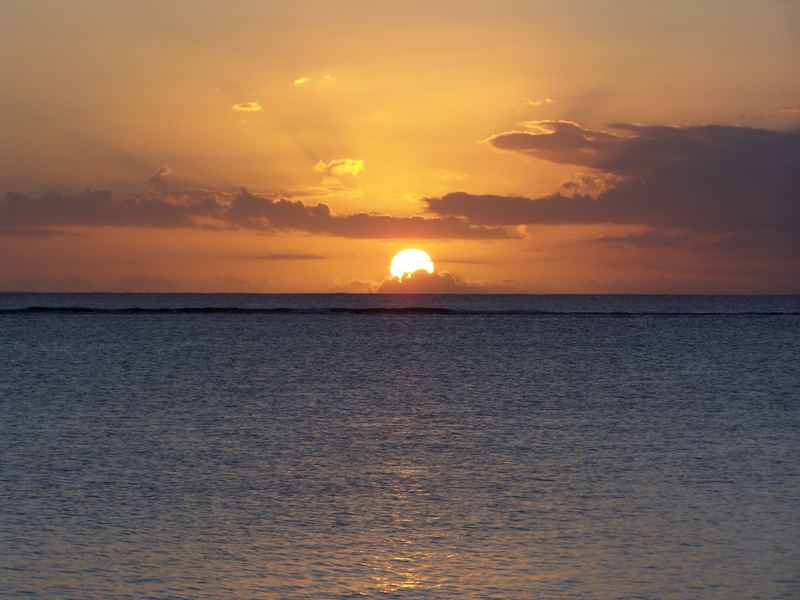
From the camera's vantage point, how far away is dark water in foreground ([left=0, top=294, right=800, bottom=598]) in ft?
58.1

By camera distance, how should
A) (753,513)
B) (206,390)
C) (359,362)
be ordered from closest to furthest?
(753,513) < (206,390) < (359,362)

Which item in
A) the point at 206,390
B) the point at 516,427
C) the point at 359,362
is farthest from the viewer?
the point at 359,362

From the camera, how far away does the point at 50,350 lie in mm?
95625

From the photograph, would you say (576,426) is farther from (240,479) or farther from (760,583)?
(760,583)

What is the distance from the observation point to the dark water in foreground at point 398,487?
17.7 meters

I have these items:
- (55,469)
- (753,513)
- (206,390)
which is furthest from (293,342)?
(753,513)

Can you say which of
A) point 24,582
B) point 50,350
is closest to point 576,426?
point 24,582

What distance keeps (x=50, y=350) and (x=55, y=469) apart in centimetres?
7119

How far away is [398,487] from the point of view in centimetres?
2608

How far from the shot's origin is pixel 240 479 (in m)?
27.1

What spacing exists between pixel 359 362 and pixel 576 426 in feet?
142

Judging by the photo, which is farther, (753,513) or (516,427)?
(516,427)

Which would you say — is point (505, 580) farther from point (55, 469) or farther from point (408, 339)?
point (408, 339)

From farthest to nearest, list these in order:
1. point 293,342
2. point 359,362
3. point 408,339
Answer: point 408,339 → point 293,342 → point 359,362
